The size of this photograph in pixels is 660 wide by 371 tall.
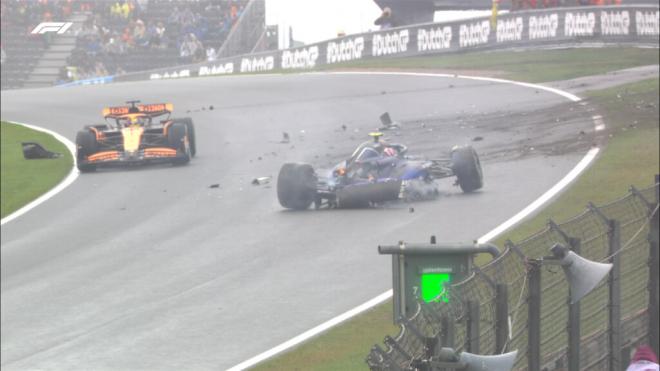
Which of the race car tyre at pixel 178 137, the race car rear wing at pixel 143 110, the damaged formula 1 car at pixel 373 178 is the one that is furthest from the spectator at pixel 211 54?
the damaged formula 1 car at pixel 373 178

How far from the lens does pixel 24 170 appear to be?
2394 cm

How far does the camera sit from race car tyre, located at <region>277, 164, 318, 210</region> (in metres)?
17.9

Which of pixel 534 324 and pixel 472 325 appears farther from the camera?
pixel 534 324

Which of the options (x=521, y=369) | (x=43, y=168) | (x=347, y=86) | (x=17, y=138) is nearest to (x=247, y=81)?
(x=347, y=86)

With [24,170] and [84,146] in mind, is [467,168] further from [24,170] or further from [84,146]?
[24,170]

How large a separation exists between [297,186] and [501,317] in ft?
39.4

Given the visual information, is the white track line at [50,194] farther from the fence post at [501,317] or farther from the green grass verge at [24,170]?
the fence post at [501,317]

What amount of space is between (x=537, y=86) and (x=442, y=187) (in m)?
12.4

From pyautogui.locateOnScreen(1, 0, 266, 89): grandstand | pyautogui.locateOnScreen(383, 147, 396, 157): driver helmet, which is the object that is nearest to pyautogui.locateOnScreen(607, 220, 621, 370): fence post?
pyautogui.locateOnScreen(383, 147, 396, 157): driver helmet

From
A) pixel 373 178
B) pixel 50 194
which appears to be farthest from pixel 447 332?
pixel 50 194

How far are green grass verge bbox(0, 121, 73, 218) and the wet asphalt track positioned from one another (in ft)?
2.41

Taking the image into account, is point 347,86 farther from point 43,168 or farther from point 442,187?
point 442,187

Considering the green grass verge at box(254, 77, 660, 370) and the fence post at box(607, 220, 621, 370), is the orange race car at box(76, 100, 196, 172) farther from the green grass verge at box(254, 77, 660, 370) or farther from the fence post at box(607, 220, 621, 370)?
the fence post at box(607, 220, 621, 370)

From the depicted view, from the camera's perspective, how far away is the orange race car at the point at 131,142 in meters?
22.5
